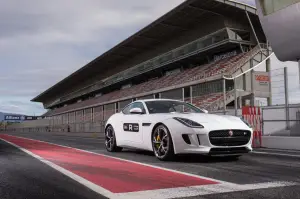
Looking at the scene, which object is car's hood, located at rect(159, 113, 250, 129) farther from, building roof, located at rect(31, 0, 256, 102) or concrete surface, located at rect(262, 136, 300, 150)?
building roof, located at rect(31, 0, 256, 102)

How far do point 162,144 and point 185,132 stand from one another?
2.10 ft

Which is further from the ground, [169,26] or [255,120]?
[169,26]

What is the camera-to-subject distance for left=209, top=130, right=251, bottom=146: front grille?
21.0 ft

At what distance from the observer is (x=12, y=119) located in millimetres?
121875

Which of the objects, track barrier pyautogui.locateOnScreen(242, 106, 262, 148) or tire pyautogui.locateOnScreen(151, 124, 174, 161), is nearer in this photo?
tire pyautogui.locateOnScreen(151, 124, 174, 161)

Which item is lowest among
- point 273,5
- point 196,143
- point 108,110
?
point 196,143

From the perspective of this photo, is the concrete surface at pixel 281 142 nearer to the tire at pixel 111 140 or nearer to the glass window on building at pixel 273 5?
the tire at pixel 111 140

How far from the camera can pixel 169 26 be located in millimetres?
33312

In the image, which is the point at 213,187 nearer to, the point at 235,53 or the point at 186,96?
the point at 186,96

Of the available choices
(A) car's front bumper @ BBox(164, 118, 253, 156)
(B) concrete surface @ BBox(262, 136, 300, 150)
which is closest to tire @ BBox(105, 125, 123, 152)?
(A) car's front bumper @ BBox(164, 118, 253, 156)

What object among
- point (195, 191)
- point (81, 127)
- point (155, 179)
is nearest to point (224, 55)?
point (81, 127)

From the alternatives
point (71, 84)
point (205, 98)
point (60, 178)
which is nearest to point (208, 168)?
point (60, 178)

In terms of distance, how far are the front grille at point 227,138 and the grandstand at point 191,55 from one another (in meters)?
9.03

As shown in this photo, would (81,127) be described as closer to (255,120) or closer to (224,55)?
(224,55)
